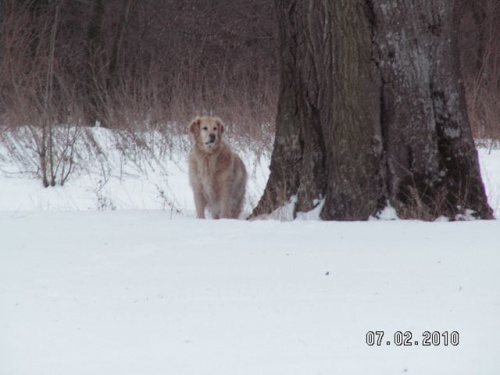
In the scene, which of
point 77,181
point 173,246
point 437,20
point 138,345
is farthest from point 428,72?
point 77,181

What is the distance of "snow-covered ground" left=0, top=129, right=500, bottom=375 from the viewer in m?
3.59

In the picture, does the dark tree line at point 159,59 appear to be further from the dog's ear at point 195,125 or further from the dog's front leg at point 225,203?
the dog's front leg at point 225,203

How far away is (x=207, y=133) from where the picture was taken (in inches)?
332

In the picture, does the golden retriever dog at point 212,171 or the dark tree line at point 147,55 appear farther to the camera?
the dark tree line at point 147,55

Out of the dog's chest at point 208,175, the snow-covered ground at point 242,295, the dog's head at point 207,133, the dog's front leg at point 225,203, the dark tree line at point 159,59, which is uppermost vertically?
the dark tree line at point 159,59

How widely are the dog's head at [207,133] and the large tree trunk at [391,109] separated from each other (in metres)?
1.73

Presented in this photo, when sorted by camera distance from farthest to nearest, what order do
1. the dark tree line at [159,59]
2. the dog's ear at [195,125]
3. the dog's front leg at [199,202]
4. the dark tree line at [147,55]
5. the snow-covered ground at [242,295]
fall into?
the dark tree line at [147,55] < the dark tree line at [159,59] < the dog's ear at [195,125] < the dog's front leg at [199,202] < the snow-covered ground at [242,295]

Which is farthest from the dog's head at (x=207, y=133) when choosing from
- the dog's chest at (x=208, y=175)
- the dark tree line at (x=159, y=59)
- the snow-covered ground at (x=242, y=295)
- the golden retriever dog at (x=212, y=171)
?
the dark tree line at (x=159, y=59)

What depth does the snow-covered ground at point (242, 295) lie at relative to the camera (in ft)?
11.8

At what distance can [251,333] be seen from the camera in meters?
3.91

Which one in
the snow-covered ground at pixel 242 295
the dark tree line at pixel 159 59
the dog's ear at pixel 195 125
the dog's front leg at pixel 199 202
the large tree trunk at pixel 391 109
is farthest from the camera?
the dark tree line at pixel 159 59

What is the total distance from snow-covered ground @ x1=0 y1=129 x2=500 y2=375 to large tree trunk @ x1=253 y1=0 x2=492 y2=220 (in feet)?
1.45

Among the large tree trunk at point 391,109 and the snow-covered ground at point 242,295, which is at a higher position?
the large tree trunk at point 391,109

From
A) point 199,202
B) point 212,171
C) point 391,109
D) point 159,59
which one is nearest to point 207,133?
point 212,171
